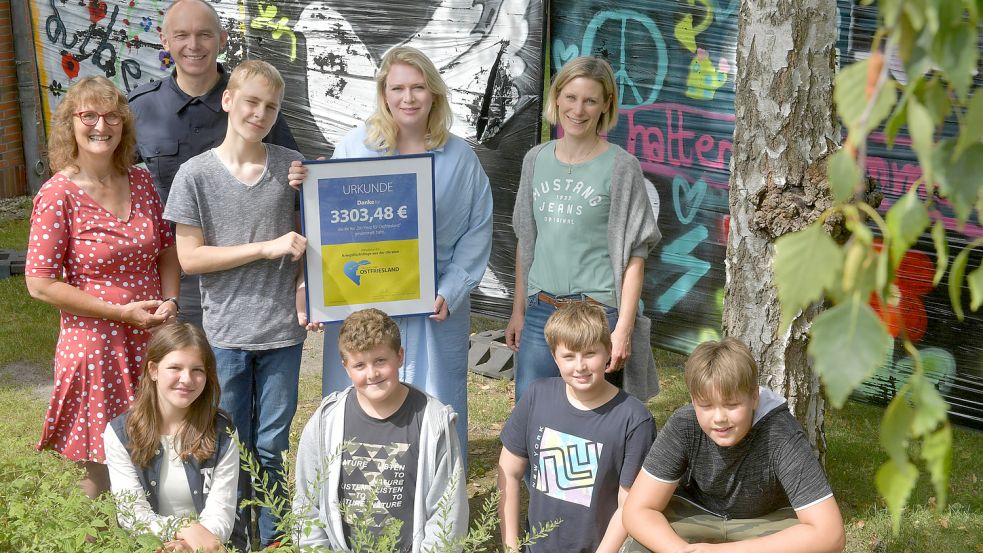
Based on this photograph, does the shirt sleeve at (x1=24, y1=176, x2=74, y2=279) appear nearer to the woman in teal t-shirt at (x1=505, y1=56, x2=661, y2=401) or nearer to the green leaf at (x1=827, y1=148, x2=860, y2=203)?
the woman in teal t-shirt at (x1=505, y1=56, x2=661, y2=401)

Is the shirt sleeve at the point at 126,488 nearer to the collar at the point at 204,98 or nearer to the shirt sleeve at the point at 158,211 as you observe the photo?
the shirt sleeve at the point at 158,211

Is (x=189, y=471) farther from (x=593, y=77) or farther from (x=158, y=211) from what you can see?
(x=593, y=77)

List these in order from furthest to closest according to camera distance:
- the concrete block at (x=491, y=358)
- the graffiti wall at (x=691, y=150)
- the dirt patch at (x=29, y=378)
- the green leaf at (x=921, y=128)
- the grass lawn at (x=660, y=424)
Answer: the concrete block at (x=491, y=358)
the dirt patch at (x=29, y=378)
the graffiti wall at (x=691, y=150)
the grass lawn at (x=660, y=424)
the green leaf at (x=921, y=128)

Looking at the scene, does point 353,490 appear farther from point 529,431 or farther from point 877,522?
point 877,522

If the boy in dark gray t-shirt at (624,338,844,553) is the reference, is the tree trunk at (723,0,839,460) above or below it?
above

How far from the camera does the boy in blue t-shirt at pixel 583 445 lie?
3.40 m

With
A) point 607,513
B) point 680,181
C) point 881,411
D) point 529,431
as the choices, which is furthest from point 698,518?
point 680,181

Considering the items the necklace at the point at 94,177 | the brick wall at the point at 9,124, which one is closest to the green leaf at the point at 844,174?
the necklace at the point at 94,177

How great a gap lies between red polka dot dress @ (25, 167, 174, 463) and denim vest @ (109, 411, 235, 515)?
0.27 meters

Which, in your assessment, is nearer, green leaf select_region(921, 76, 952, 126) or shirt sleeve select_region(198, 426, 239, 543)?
green leaf select_region(921, 76, 952, 126)

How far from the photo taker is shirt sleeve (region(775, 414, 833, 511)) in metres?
3.05

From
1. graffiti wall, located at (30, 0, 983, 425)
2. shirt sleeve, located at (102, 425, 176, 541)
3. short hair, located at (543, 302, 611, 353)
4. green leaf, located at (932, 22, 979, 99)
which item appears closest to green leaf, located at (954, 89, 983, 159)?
green leaf, located at (932, 22, 979, 99)

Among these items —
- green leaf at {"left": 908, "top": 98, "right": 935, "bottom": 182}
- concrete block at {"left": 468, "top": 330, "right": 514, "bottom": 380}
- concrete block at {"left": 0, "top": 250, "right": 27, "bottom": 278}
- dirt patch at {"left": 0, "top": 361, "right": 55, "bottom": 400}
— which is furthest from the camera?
concrete block at {"left": 0, "top": 250, "right": 27, "bottom": 278}

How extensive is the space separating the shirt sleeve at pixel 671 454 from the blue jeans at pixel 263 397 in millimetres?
1410
